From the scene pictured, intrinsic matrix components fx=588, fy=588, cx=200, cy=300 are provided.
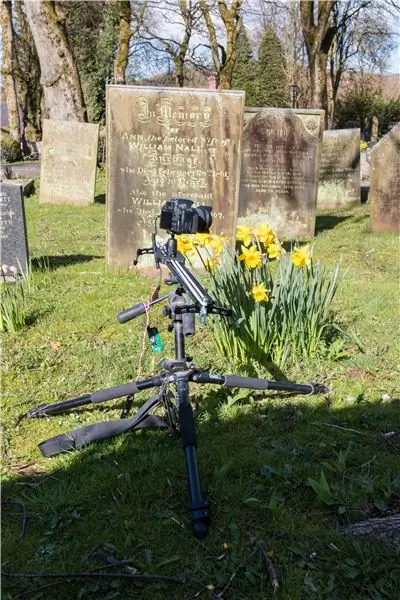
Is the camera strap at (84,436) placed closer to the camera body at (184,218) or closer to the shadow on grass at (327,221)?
the camera body at (184,218)

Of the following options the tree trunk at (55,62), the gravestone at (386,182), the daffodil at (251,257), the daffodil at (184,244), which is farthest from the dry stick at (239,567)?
the tree trunk at (55,62)

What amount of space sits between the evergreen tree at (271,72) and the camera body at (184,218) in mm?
45441

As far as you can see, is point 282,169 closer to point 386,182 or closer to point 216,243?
point 386,182

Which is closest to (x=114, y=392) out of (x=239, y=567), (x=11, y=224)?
(x=239, y=567)

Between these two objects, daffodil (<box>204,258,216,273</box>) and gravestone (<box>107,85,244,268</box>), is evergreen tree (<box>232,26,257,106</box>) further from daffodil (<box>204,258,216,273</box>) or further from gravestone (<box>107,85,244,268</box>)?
daffodil (<box>204,258,216,273</box>)

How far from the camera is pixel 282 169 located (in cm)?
Result: 916

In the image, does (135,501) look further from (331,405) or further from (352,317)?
(352,317)

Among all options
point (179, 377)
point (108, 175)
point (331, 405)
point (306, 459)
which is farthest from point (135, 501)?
point (108, 175)

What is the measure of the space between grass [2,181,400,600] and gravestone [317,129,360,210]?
8.80 meters

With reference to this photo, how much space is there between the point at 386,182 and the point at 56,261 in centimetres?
500

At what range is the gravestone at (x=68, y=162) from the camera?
39.4ft

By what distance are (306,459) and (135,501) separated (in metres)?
0.82

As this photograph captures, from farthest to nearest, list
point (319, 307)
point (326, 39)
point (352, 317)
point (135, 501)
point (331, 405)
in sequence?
1. point (326, 39)
2. point (352, 317)
3. point (319, 307)
4. point (331, 405)
5. point (135, 501)

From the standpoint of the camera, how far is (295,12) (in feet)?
116
